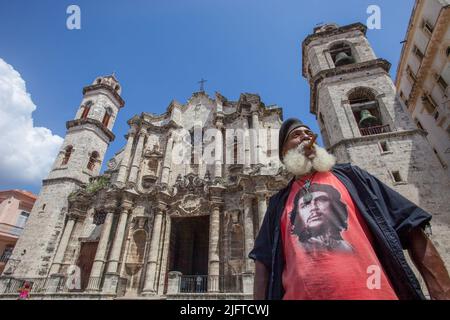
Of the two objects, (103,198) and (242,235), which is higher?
(103,198)

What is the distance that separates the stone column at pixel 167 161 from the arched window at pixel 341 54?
12.9m

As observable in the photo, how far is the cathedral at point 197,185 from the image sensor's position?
10953 millimetres

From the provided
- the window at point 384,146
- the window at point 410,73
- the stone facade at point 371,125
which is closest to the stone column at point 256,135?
the stone facade at point 371,125

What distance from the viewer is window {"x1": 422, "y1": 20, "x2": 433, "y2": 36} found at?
14.1 metres

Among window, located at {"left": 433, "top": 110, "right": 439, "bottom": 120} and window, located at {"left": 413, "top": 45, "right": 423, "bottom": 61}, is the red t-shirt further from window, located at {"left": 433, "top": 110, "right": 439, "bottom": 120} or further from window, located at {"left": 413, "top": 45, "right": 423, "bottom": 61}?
window, located at {"left": 413, "top": 45, "right": 423, "bottom": 61}

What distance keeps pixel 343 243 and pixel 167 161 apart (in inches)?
640

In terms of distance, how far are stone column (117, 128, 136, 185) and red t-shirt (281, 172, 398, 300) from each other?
15.9m

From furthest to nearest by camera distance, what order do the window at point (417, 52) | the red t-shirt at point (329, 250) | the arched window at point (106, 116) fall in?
1. the arched window at point (106, 116)
2. the window at point (417, 52)
3. the red t-shirt at point (329, 250)

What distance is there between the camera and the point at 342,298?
1.33 meters

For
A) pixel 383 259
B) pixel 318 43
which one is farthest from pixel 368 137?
pixel 383 259

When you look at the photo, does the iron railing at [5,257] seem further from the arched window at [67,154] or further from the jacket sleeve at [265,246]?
the jacket sleeve at [265,246]

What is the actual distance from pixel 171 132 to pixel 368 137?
43.4ft

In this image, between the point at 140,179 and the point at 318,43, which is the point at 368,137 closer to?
the point at 318,43
